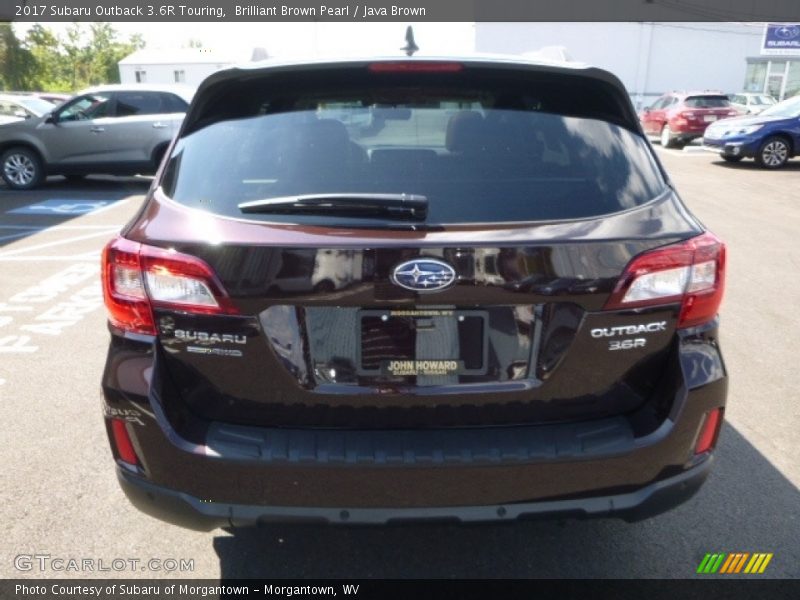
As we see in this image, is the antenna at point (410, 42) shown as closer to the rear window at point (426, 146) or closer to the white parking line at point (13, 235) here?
the rear window at point (426, 146)

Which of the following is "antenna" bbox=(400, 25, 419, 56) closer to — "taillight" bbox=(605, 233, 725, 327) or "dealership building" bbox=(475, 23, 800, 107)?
"taillight" bbox=(605, 233, 725, 327)

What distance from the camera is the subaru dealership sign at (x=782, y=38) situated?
3828cm

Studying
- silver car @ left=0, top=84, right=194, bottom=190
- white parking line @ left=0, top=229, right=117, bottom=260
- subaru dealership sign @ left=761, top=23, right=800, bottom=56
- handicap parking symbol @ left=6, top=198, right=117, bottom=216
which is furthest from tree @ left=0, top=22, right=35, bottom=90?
subaru dealership sign @ left=761, top=23, right=800, bottom=56

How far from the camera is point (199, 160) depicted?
2.29 m

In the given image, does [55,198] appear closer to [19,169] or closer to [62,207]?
[62,207]

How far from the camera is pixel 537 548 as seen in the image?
8.98ft

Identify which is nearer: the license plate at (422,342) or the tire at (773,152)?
the license plate at (422,342)

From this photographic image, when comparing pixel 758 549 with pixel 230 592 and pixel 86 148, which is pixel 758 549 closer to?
pixel 230 592

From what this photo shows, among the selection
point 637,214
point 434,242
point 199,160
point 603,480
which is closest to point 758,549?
point 603,480

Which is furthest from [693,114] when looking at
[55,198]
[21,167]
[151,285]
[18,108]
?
[151,285]

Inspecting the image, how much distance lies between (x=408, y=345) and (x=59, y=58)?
211ft

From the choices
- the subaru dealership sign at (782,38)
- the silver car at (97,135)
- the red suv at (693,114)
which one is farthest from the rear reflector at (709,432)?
the subaru dealership sign at (782,38)

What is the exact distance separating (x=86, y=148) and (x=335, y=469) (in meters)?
12.8

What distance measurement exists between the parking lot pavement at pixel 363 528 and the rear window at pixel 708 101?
17371mm
